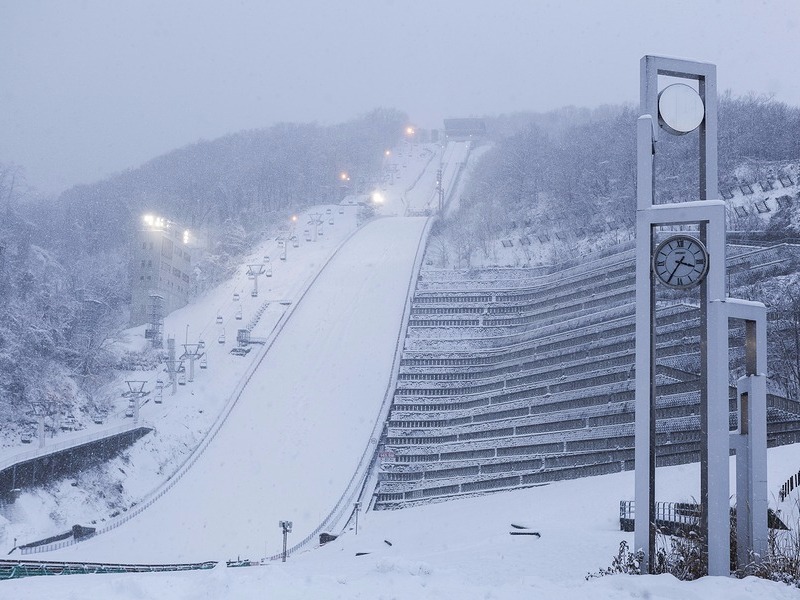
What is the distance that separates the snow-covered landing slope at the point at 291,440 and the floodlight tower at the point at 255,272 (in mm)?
4276

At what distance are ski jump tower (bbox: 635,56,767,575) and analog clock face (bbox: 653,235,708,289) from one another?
12mm

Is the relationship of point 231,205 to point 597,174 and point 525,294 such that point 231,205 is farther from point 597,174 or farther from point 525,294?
point 525,294

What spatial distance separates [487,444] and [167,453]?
1366 cm

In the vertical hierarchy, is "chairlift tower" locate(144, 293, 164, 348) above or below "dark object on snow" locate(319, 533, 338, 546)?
above

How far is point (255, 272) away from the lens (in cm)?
5988

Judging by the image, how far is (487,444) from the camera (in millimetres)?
29672

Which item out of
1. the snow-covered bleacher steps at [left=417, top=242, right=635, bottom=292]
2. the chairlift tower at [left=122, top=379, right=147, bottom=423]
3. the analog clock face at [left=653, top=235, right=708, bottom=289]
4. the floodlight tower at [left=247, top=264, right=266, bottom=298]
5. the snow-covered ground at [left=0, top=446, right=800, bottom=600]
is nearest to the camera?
the snow-covered ground at [left=0, top=446, right=800, bottom=600]

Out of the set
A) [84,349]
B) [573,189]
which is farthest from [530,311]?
[573,189]

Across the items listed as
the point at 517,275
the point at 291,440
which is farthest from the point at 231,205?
the point at 291,440

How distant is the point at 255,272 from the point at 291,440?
91.4ft

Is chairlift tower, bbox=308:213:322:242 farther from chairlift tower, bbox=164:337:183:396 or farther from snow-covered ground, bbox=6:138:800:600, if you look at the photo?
chairlift tower, bbox=164:337:183:396

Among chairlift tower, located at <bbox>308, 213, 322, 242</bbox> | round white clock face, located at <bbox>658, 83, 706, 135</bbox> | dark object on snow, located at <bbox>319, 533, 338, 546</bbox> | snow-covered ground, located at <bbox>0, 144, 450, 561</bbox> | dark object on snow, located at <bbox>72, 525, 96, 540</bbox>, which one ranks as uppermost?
chairlift tower, located at <bbox>308, 213, 322, 242</bbox>

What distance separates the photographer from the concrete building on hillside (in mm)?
55875

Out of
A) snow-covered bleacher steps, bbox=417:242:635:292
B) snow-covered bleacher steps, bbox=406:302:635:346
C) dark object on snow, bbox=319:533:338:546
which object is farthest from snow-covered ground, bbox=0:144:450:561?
snow-covered bleacher steps, bbox=417:242:635:292
